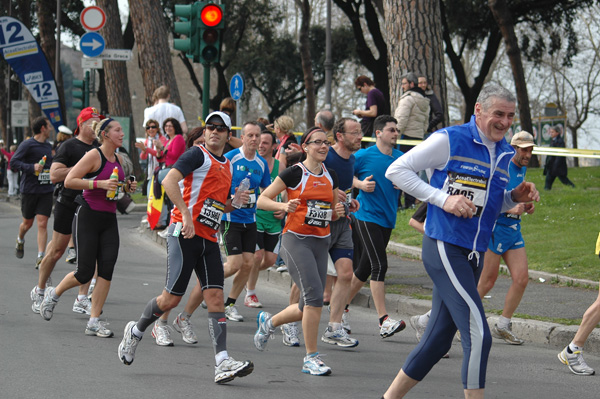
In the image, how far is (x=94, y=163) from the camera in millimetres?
7809

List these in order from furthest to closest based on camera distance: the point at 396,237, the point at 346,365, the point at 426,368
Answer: the point at 396,237
the point at 346,365
the point at 426,368

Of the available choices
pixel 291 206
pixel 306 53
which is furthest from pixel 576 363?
pixel 306 53

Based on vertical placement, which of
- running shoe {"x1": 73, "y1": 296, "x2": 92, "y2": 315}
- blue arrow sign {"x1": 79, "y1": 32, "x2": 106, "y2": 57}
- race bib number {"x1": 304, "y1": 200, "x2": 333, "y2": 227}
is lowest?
running shoe {"x1": 73, "y1": 296, "x2": 92, "y2": 315}

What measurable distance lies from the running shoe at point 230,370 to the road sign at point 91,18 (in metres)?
14.5

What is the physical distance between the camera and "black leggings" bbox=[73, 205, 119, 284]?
25.4 ft

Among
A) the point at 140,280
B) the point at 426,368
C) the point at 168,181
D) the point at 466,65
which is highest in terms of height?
the point at 466,65

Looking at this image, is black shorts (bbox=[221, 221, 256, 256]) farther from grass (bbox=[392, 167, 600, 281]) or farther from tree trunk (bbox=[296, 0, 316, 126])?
tree trunk (bbox=[296, 0, 316, 126])

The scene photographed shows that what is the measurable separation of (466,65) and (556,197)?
136ft

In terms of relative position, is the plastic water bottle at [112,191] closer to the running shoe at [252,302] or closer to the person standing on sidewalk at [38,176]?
the running shoe at [252,302]

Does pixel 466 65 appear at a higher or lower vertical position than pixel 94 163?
higher

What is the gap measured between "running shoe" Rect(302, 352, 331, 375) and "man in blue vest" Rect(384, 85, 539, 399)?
144cm

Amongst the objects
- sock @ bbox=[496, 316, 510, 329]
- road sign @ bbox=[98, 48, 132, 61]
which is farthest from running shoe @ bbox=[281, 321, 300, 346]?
road sign @ bbox=[98, 48, 132, 61]

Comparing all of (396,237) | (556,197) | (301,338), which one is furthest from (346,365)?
(556,197)

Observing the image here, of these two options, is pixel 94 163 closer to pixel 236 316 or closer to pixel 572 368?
pixel 236 316
